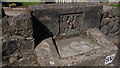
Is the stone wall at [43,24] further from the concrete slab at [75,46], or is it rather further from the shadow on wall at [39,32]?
the concrete slab at [75,46]

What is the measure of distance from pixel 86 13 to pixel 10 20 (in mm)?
1881

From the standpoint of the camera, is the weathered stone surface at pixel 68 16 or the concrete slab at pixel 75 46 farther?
the weathered stone surface at pixel 68 16

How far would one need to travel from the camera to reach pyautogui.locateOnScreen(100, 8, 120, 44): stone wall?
3662mm

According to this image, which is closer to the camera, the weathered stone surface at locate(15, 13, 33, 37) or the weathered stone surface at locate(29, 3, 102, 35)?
the weathered stone surface at locate(15, 13, 33, 37)

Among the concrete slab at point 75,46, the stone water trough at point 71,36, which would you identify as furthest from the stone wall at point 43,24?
the concrete slab at point 75,46

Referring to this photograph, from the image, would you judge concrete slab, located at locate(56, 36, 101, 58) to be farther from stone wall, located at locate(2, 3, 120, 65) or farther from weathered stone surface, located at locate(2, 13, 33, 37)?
weathered stone surface, located at locate(2, 13, 33, 37)

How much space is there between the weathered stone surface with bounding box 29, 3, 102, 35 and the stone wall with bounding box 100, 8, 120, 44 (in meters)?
0.35

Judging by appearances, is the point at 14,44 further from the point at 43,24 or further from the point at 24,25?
the point at 43,24

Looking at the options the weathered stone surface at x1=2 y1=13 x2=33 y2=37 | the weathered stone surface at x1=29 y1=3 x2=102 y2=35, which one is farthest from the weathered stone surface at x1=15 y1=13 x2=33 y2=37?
the weathered stone surface at x1=29 y1=3 x2=102 y2=35

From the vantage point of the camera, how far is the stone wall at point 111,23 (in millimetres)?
3662

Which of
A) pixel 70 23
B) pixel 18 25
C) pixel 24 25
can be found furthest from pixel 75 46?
pixel 18 25

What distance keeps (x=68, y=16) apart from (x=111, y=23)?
64.9 inches

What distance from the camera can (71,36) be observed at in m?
3.39

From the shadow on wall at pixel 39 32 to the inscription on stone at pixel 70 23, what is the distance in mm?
391
